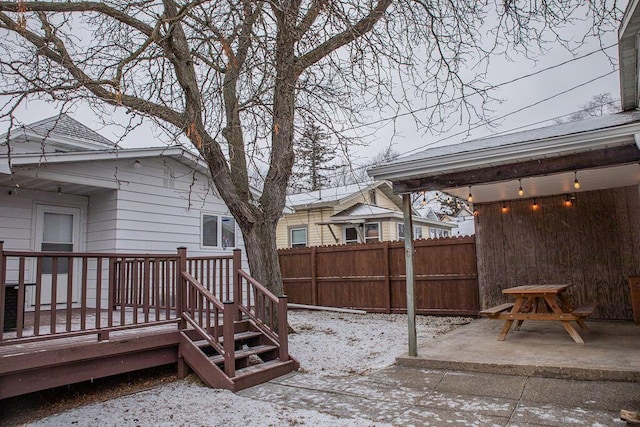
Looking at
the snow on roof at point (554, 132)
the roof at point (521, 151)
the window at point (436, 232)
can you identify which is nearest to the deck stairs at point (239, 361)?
the roof at point (521, 151)

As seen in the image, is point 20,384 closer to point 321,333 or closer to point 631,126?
point 321,333

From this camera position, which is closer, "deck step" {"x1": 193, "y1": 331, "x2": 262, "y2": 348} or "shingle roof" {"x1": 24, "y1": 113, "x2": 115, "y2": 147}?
"deck step" {"x1": 193, "y1": 331, "x2": 262, "y2": 348}

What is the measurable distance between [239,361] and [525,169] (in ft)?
12.8

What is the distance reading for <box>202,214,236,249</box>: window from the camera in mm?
9352

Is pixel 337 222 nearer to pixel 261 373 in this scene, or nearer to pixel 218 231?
pixel 218 231

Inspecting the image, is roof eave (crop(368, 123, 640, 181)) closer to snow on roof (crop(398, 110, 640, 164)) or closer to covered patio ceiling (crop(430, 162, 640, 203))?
snow on roof (crop(398, 110, 640, 164))

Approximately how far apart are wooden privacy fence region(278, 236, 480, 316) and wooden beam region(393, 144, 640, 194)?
3.97m

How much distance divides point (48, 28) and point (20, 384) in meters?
4.16

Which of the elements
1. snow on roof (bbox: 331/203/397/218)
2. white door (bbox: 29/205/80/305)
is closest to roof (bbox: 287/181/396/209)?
snow on roof (bbox: 331/203/397/218)

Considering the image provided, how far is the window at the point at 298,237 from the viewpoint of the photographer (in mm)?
15977

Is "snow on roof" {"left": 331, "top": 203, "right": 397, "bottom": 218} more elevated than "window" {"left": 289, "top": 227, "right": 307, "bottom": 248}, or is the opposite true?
"snow on roof" {"left": 331, "top": 203, "right": 397, "bottom": 218}

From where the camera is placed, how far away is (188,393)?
4.47 m

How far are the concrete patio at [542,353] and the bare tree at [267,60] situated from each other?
287 centimetres

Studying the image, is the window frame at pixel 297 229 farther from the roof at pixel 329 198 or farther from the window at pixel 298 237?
the roof at pixel 329 198
